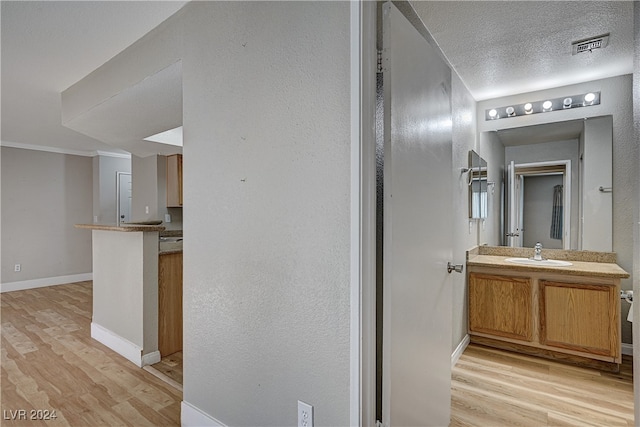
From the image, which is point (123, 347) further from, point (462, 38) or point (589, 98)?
point (589, 98)

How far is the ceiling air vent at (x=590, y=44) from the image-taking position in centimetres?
227

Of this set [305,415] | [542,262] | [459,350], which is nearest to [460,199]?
[542,262]

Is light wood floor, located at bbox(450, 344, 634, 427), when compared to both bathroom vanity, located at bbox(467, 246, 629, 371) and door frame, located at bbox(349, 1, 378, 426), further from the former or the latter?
door frame, located at bbox(349, 1, 378, 426)

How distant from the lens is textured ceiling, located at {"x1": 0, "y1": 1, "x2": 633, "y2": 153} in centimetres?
192

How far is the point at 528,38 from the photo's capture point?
2.27 meters

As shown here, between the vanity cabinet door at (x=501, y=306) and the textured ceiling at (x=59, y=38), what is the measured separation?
3.18 metres

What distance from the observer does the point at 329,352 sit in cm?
128

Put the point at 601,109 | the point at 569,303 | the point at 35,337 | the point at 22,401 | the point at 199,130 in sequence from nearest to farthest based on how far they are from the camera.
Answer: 1. the point at 199,130
2. the point at 22,401
3. the point at 569,303
4. the point at 601,109
5. the point at 35,337

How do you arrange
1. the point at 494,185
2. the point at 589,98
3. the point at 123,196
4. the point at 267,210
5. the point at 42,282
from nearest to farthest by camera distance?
the point at 267,210 → the point at 589,98 → the point at 494,185 → the point at 42,282 → the point at 123,196

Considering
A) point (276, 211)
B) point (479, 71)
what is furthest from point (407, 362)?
point (479, 71)

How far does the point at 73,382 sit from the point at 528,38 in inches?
159

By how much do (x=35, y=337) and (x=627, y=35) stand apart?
18.2 ft

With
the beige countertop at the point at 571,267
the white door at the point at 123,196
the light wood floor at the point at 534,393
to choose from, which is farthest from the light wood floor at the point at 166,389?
the white door at the point at 123,196

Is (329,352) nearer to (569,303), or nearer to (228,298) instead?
(228,298)
